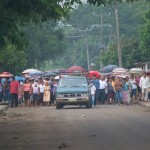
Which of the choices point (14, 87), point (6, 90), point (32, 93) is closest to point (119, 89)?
point (32, 93)

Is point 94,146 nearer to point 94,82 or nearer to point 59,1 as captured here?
point 59,1

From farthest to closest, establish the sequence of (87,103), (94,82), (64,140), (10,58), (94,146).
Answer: (10,58) < (94,82) < (87,103) < (64,140) < (94,146)

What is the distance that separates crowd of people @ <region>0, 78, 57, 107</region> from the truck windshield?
4.33 metres

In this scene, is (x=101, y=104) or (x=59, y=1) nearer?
(x=59, y=1)

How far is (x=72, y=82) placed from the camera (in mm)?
39000

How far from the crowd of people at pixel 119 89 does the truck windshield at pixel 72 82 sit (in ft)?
12.0

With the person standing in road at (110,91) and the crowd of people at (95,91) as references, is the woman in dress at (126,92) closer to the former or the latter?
the crowd of people at (95,91)

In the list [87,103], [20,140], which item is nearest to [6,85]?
[87,103]

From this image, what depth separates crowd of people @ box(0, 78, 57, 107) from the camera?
4344 cm

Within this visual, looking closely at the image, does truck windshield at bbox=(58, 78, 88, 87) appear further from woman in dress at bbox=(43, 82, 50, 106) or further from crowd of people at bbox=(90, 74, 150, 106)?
woman in dress at bbox=(43, 82, 50, 106)

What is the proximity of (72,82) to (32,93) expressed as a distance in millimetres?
5248

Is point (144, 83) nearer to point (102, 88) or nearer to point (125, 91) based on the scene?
point (125, 91)

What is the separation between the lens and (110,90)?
44719 millimetres

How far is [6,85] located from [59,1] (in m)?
23.2
